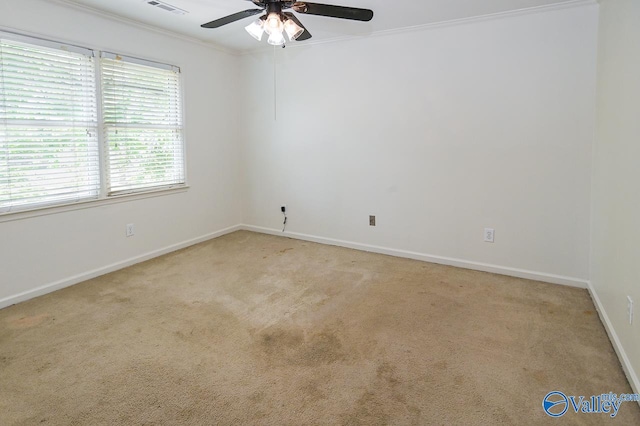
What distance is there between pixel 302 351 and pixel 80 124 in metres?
2.77

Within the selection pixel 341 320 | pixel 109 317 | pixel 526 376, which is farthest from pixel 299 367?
pixel 109 317

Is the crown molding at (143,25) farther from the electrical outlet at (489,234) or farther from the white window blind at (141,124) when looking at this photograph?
the electrical outlet at (489,234)

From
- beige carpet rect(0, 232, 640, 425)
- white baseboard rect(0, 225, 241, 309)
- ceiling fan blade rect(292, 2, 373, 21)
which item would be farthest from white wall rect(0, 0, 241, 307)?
ceiling fan blade rect(292, 2, 373, 21)

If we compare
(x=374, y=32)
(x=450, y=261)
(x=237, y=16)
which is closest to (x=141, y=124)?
(x=237, y=16)

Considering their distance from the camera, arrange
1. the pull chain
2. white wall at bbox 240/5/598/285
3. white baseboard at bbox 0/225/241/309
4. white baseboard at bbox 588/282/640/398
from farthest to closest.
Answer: the pull chain < white wall at bbox 240/5/598/285 < white baseboard at bbox 0/225/241/309 < white baseboard at bbox 588/282/640/398

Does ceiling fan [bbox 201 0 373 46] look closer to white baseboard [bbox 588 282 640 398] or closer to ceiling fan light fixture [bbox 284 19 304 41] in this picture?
ceiling fan light fixture [bbox 284 19 304 41]

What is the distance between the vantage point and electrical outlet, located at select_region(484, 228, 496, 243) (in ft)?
12.1

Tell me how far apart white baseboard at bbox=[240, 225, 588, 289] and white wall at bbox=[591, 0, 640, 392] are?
1.01 ft

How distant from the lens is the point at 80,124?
337cm

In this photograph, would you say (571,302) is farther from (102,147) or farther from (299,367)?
(102,147)

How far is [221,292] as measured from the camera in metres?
3.27

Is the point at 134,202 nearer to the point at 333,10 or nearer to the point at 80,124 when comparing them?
the point at 80,124

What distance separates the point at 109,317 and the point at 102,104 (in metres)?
1.97

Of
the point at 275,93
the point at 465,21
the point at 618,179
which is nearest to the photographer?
the point at 618,179
